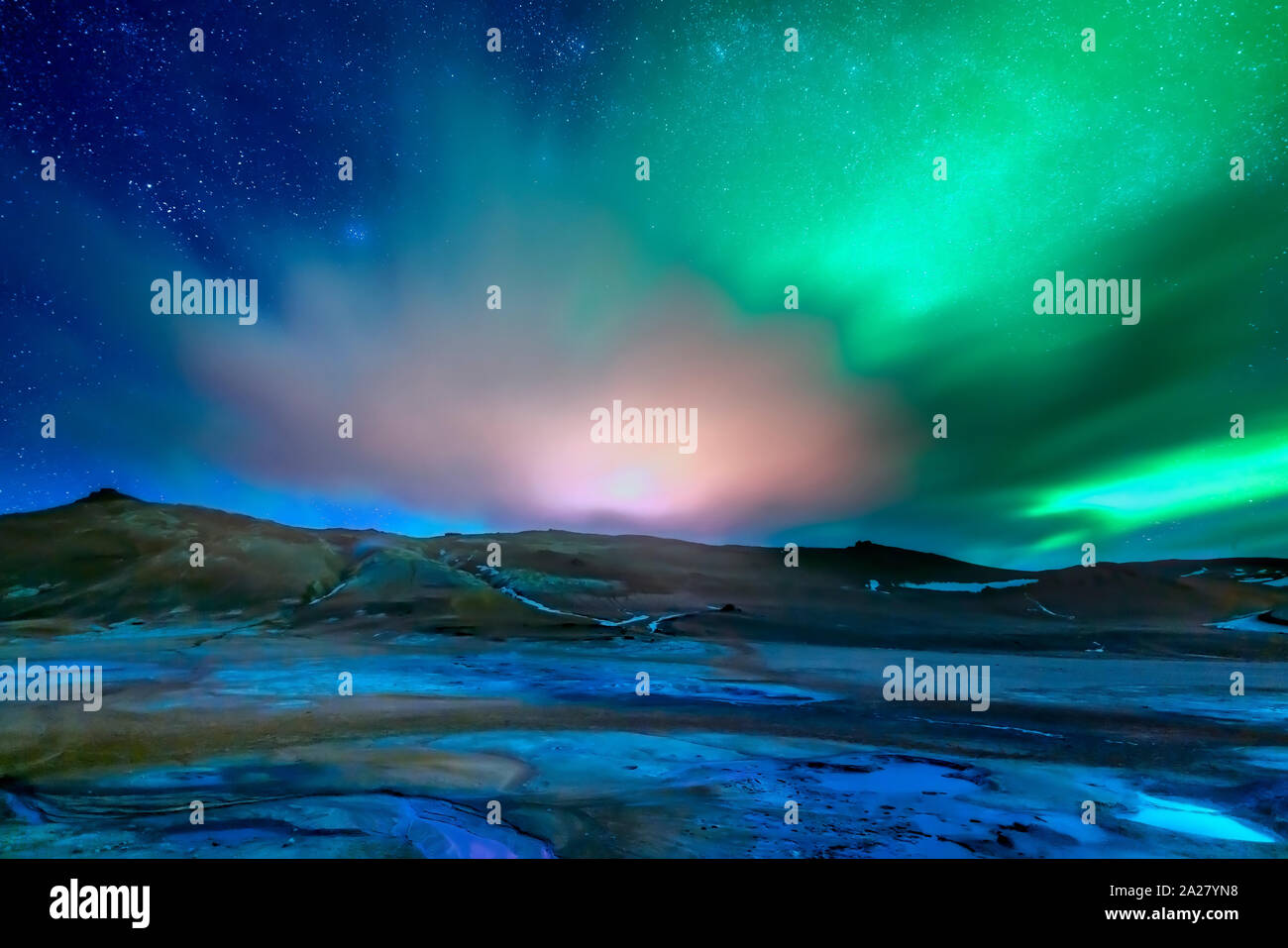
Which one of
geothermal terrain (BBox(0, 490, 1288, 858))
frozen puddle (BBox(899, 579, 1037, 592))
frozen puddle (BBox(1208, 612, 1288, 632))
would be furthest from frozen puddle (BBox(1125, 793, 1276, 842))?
frozen puddle (BBox(899, 579, 1037, 592))

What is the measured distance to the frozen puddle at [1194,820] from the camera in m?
7.42

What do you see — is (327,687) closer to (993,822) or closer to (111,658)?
(111,658)

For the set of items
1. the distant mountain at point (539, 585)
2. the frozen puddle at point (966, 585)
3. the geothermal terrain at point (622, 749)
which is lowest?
the frozen puddle at point (966, 585)

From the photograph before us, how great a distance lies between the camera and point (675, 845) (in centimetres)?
659

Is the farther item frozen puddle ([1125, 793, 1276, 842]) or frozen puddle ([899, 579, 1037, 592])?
frozen puddle ([899, 579, 1037, 592])

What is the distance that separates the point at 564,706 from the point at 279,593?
2051 inches

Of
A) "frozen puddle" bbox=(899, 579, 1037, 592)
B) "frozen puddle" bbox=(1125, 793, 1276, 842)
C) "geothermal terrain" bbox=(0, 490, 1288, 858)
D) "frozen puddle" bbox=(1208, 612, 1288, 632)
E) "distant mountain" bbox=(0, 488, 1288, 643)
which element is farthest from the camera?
"frozen puddle" bbox=(899, 579, 1037, 592)

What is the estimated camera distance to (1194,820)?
7.87 m

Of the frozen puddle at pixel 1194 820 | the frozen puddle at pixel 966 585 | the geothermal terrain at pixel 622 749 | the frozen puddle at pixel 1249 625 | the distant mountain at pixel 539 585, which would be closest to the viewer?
the geothermal terrain at pixel 622 749

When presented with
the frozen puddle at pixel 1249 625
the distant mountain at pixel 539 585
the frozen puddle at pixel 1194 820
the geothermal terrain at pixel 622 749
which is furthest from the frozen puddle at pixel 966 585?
the frozen puddle at pixel 1194 820

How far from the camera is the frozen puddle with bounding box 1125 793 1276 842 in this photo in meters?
7.42

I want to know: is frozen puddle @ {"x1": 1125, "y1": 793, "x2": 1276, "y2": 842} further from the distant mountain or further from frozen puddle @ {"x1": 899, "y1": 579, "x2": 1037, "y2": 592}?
frozen puddle @ {"x1": 899, "y1": 579, "x2": 1037, "y2": 592}

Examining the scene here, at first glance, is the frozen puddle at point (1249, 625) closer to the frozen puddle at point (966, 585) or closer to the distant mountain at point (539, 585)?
the distant mountain at point (539, 585)

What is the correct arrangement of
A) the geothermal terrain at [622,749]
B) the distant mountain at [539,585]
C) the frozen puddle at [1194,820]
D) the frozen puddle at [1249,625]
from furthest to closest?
the frozen puddle at [1249,625] < the distant mountain at [539,585] < the frozen puddle at [1194,820] < the geothermal terrain at [622,749]
